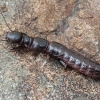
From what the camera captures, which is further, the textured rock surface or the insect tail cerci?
the insect tail cerci

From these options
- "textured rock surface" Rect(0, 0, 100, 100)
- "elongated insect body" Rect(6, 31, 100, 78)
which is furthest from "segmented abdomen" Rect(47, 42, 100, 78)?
"textured rock surface" Rect(0, 0, 100, 100)

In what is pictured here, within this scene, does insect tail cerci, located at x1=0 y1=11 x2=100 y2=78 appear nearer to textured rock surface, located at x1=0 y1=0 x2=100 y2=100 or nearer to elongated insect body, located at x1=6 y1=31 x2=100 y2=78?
elongated insect body, located at x1=6 y1=31 x2=100 y2=78

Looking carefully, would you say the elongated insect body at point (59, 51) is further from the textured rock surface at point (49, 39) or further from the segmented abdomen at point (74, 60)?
the textured rock surface at point (49, 39)

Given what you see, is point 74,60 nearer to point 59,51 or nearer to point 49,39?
point 59,51

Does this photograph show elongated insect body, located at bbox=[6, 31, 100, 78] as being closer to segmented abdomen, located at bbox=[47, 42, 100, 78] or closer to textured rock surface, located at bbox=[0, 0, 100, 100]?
segmented abdomen, located at bbox=[47, 42, 100, 78]

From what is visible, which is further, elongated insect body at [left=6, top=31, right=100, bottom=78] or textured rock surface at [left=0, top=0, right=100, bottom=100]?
elongated insect body at [left=6, top=31, right=100, bottom=78]

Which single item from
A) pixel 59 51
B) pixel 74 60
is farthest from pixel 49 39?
pixel 74 60

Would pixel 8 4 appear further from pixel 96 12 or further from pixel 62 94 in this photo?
pixel 62 94

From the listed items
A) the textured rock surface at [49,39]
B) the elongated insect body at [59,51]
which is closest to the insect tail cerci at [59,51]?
the elongated insect body at [59,51]
